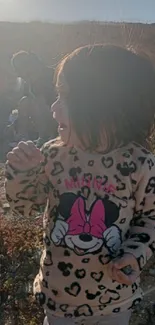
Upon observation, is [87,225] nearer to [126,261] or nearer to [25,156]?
[126,261]

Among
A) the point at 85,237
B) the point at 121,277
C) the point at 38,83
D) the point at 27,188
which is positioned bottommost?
the point at 121,277

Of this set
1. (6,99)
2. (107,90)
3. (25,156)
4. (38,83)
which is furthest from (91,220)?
(6,99)

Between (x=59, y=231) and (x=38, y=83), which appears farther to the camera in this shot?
(x=38, y=83)

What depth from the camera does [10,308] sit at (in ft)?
8.18

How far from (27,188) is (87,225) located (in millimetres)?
211

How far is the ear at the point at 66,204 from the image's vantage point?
5.02 ft

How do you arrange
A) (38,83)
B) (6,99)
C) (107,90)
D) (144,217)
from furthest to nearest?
Answer: (6,99)
(38,83)
(144,217)
(107,90)

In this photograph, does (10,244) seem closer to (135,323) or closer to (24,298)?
(24,298)

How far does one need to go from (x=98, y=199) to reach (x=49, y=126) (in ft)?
7.23

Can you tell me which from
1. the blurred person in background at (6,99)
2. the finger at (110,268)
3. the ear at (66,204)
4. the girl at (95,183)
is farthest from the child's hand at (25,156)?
the blurred person in background at (6,99)

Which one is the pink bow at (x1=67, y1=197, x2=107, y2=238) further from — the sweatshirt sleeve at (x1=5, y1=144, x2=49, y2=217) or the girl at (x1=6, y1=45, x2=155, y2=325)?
the sweatshirt sleeve at (x1=5, y1=144, x2=49, y2=217)

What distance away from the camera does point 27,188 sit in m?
1.60

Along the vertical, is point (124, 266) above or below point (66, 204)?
below

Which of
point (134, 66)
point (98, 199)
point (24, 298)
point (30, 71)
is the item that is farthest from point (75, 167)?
point (30, 71)
